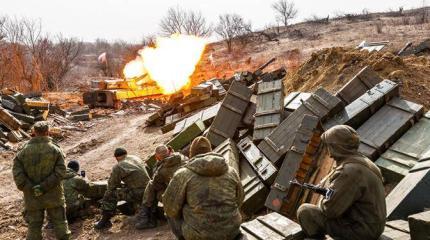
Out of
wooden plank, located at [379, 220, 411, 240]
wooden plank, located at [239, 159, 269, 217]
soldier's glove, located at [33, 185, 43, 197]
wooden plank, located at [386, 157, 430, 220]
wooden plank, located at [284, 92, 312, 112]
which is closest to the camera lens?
wooden plank, located at [379, 220, 411, 240]

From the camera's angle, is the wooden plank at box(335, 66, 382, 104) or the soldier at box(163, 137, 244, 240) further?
the wooden plank at box(335, 66, 382, 104)

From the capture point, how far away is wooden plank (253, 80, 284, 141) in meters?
10.2

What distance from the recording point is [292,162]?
8211 millimetres

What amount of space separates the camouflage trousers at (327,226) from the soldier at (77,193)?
542 cm

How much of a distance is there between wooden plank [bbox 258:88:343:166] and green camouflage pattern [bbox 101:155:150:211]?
8.08ft

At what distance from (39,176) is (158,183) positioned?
2.08 meters

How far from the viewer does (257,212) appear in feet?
28.2

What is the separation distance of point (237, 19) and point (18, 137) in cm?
5283

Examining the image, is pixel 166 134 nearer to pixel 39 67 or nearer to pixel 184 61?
pixel 184 61

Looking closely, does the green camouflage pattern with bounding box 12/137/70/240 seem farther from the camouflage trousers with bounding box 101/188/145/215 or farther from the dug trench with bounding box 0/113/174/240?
the camouflage trousers with bounding box 101/188/145/215

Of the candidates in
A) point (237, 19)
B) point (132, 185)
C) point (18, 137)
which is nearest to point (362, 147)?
point (132, 185)

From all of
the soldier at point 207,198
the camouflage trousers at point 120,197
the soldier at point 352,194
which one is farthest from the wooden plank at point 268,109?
the soldier at point 352,194

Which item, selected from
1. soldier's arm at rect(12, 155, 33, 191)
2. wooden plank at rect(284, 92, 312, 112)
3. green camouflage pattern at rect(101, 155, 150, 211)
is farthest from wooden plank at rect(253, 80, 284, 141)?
soldier's arm at rect(12, 155, 33, 191)

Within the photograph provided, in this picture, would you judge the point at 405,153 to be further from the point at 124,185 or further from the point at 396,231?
A: the point at 124,185
